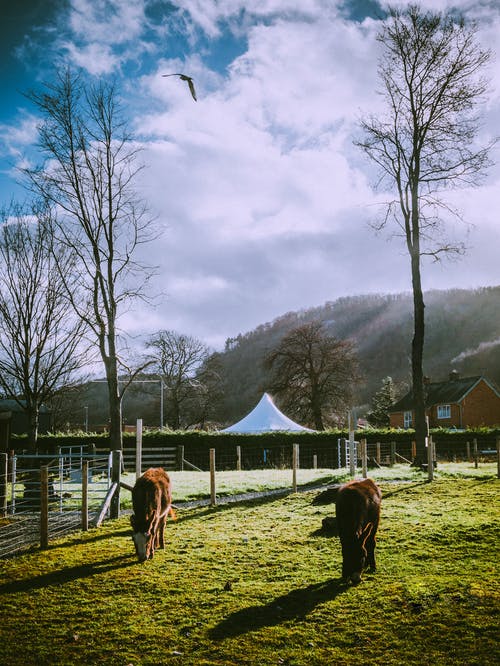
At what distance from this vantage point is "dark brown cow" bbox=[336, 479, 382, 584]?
6141 millimetres

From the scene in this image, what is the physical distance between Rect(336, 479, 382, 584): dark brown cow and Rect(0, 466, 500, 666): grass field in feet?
0.72

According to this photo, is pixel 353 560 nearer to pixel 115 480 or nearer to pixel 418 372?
pixel 115 480

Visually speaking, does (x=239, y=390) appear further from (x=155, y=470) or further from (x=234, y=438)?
(x=155, y=470)

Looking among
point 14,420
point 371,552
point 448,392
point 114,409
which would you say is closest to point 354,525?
point 371,552

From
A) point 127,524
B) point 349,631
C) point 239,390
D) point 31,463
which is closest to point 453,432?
point 31,463

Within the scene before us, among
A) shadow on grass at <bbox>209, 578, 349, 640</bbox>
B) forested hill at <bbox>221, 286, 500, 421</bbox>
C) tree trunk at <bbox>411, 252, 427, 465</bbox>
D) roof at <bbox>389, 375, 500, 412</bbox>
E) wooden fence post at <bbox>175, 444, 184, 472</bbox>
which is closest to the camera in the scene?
shadow on grass at <bbox>209, 578, 349, 640</bbox>

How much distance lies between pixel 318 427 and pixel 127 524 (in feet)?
115

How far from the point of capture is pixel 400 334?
127625 mm

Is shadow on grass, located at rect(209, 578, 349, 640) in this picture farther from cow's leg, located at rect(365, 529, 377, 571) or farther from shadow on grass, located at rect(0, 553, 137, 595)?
shadow on grass, located at rect(0, 553, 137, 595)

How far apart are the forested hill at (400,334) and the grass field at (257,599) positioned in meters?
76.4

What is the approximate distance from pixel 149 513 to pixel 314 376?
39875 mm

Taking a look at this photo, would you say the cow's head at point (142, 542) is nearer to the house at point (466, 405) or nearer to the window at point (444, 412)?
the house at point (466, 405)

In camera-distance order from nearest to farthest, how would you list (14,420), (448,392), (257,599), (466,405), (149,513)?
(257,599) < (149,513) < (14,420) < (466,405) < (448,392)

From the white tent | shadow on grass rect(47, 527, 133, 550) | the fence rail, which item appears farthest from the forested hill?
shadow on grass rect(47, 527, 133, 550)
